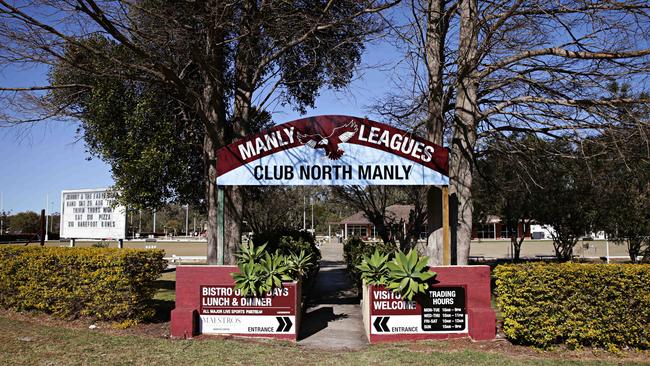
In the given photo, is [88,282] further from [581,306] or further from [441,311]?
[581,306]

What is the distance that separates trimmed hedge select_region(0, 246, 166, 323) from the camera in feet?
34.0

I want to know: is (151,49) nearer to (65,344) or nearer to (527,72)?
(65,344)

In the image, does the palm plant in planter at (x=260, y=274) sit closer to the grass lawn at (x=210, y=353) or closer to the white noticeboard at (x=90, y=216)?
the grass lawn at (x=210, y=353)

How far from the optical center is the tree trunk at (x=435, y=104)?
1216 cm

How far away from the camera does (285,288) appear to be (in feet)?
32.1

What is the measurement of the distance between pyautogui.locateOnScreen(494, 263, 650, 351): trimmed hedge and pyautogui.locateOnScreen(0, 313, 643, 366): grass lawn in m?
0.36

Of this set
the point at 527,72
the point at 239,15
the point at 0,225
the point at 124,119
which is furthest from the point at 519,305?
the point at 0,225

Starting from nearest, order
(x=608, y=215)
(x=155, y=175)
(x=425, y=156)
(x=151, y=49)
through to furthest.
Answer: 1. (x=425, y=156)
2. (x=151, y=49)
3. (x=155, y=175)
4. (x=608, y=215)

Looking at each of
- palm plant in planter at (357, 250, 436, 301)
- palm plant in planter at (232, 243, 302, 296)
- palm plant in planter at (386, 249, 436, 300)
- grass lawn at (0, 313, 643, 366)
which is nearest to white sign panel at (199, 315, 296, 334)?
grass lawn at (0, 313, 643, 366)

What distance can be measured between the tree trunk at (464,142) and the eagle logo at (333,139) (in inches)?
122

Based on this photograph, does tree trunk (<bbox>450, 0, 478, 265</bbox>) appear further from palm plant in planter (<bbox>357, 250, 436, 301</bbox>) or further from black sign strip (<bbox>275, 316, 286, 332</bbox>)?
black sign strip (<bbox>275, 316, 286, 332</bbox>)

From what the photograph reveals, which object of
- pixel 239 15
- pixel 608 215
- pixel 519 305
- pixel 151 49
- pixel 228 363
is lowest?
pixel 228 363

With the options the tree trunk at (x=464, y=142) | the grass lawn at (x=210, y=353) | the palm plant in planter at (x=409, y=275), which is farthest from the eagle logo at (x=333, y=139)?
the grass lawn at (x=210, y=353)

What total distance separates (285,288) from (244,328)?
1.04 metres
